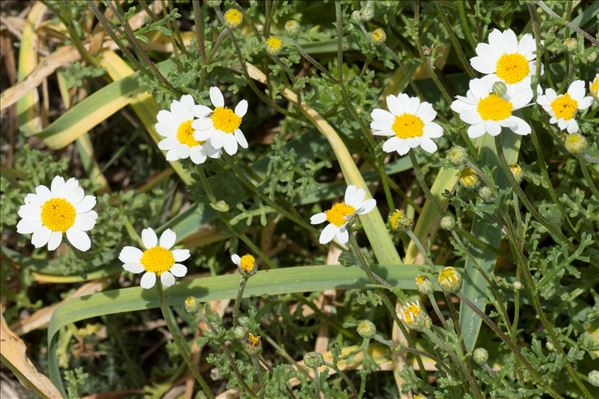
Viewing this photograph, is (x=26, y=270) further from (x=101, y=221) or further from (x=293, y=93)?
(x=293, y=93)

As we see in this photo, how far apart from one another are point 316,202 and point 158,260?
3.00ft

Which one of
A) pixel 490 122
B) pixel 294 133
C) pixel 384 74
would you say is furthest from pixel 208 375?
pixel 490 122

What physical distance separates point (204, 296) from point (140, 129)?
3.16 ft

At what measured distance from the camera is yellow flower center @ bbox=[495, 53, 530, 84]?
237cm

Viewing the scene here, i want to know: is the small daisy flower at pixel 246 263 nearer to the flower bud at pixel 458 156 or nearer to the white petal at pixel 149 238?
the white petal at pixel 149 238

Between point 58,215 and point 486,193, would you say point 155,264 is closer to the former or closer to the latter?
point 58,215

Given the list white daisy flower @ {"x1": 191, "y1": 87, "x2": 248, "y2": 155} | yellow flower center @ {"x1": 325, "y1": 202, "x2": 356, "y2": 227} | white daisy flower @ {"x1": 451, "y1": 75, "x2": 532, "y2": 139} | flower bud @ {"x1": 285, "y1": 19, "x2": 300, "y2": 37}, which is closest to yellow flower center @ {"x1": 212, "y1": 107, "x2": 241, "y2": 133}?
white daisy flower @ {"x1": 191, "y1": 87, "x2": 248, "y2": 155}

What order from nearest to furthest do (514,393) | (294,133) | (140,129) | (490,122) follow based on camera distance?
1. (490,122)
2. (514,393)
3. (294,133)
4. (140,129)

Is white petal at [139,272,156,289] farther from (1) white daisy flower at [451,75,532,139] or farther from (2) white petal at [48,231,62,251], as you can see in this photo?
(1) white daisy flower at [451,75,532,139]

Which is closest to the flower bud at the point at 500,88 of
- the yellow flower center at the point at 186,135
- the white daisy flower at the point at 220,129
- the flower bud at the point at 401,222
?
the flower bud at the point at 401,222

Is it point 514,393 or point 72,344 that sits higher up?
point 72,344

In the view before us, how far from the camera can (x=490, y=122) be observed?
219 cm

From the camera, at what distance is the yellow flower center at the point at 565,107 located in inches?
91.1

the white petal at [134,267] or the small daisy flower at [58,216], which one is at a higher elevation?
the small daisy flower at [58,216]
